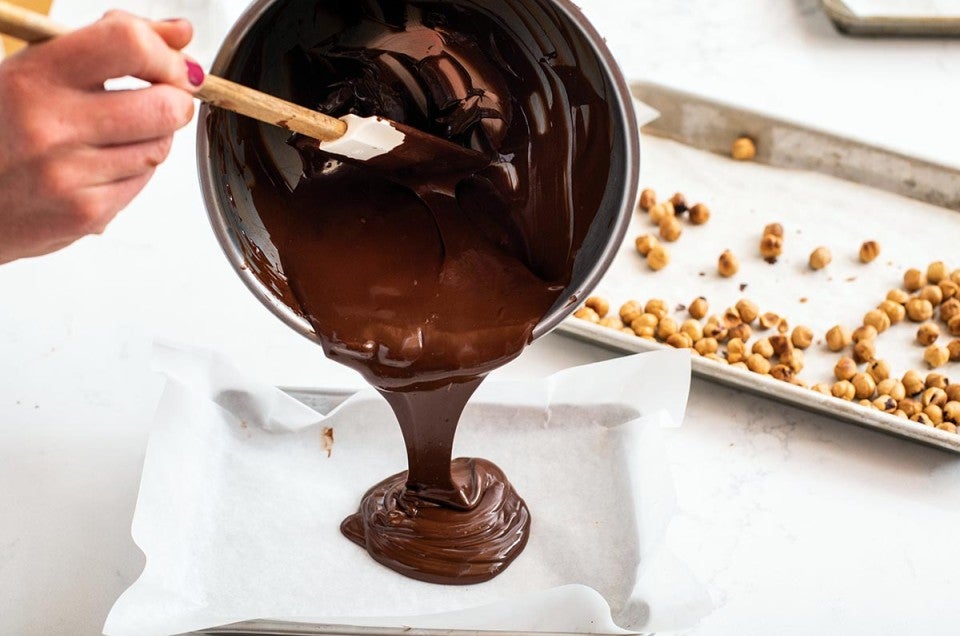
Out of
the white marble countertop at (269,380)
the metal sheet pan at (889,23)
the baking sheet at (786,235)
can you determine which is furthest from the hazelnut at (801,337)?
the metal sheet pan at (889,23)

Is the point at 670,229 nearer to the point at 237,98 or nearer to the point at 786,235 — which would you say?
the point at 786,235

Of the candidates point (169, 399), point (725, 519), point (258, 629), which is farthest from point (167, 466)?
point (725, 519)

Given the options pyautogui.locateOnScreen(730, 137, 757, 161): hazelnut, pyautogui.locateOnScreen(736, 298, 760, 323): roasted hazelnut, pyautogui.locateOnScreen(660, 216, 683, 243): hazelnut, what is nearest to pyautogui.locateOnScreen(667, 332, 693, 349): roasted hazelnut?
pyautogui.locateOnScreen(736, 298, 760, 323): roasted hazelnut

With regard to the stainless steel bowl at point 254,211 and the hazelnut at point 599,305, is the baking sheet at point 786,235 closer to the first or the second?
the hazelnut at point 599,305

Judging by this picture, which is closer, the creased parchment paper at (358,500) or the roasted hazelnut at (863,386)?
the creased parchment paper at (358,500)

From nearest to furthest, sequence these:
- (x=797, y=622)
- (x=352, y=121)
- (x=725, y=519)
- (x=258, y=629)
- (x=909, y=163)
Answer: (x=352, y=121), (x=258, y=629), (x=797, y=622), (x=725, y=519), (x=909, y=163)

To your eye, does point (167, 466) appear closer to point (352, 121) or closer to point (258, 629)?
point (258, 629)
